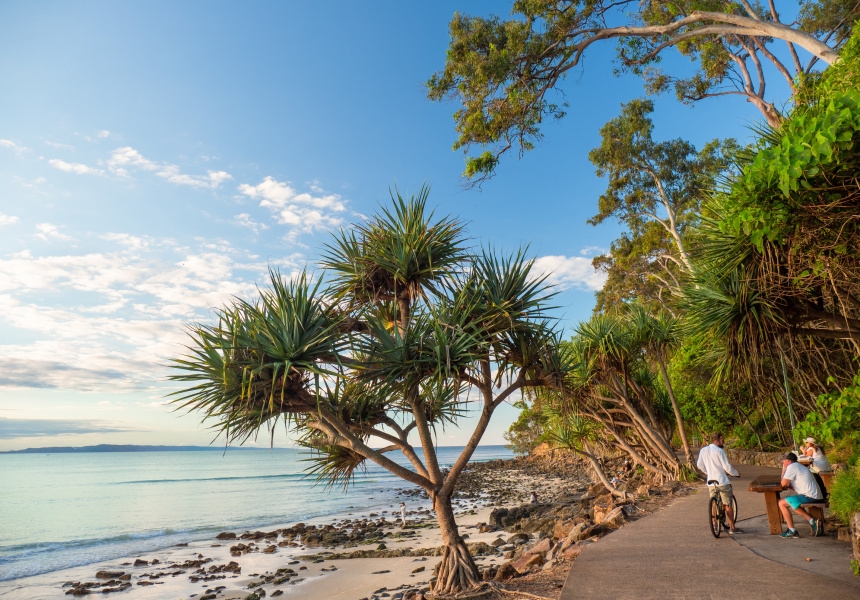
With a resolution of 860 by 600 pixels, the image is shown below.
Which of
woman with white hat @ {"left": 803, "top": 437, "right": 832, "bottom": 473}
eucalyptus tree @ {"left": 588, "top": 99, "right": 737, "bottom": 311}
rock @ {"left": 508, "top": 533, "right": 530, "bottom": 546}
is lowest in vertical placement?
rock @ {"left": 508, "top": 533, "right": 530, "bottom": 546}

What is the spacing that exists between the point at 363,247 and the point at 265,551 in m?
12.4

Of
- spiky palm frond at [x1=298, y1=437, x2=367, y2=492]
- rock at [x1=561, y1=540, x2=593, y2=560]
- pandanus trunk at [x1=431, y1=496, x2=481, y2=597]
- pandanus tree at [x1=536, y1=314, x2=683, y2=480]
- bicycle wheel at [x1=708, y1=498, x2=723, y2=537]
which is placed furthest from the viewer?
pandanus tree at [x1=536, y1=314, x2=683, y2=480]

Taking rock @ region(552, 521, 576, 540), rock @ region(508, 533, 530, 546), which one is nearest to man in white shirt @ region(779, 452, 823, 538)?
rock @ region(552, 521, 576, 540)

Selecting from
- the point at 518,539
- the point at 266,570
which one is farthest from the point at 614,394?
the point at 266,570

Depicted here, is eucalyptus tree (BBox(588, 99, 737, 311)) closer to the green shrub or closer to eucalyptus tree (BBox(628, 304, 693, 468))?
eucalyptus tree (BBox(628, 304, 693, 468))

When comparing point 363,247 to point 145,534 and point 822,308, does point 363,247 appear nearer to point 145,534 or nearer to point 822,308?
point 822,308

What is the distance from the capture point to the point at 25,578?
15.8 meters

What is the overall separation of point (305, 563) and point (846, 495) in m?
12.3

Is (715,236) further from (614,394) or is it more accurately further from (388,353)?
(614,394)

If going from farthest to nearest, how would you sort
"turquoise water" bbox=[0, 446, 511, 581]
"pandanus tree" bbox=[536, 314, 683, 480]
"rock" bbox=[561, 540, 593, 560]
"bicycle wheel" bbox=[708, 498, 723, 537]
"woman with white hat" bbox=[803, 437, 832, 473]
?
"turquoise water" bbox=[0, 446, 511, 581] < "pandanus tree" bbox=[536, 314, 683, 480] < "woman with white hat" bbox=[803, 437, 832, 473] < "rock" bbox=[561, 540, 593, 560] < "bicycle wheel" bbox=[708, 498, 723, 537]

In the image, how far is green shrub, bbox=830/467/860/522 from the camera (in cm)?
606

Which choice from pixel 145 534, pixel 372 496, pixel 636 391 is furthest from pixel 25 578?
pixel 372 496

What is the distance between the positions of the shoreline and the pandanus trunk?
3.82ft

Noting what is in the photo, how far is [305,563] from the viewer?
14.6 meters
